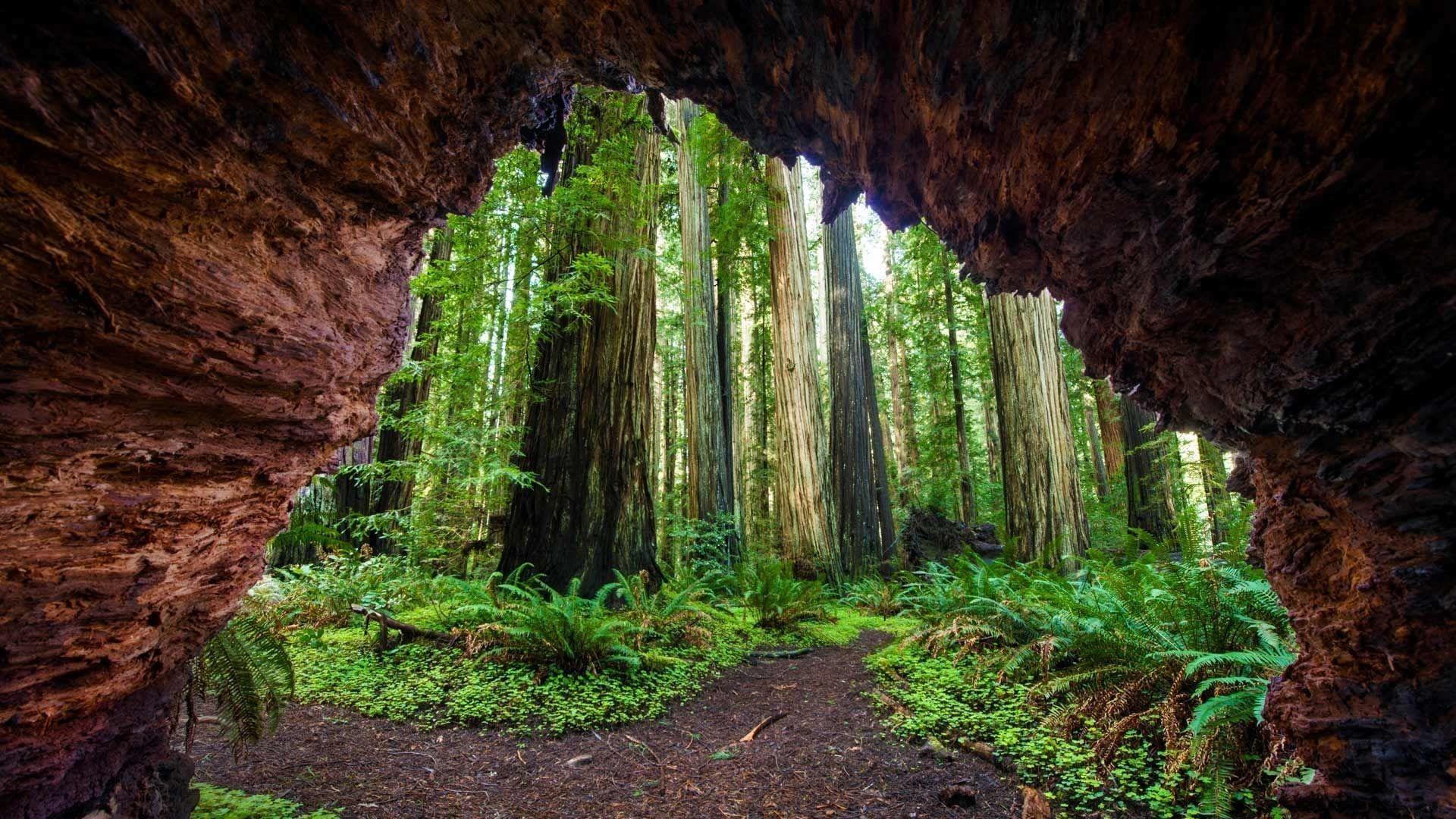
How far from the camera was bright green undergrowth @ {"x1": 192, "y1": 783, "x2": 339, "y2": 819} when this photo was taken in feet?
7.29

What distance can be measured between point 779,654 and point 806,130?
4.63 m

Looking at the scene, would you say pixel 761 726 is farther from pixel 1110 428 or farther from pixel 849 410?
pixel 1110 428

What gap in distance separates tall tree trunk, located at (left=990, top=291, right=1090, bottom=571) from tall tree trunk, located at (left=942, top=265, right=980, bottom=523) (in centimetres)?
571

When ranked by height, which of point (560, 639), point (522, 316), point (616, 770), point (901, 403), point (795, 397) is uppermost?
point (901, 403)

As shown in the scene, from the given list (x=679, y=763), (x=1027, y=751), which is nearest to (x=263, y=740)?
(x=679, y=763)

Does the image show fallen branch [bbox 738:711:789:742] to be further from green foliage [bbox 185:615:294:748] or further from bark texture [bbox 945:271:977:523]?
bark texture [bbox 945:271:977:523]

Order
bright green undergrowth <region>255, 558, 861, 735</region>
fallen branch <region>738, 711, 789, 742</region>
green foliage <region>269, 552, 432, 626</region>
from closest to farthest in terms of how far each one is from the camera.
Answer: fallen branch <region>738, 711, 789, 742</region> < bright green undergrowth <region>255, 558, 861, 735</region> < green foliage <region>269, 552, 432, 626</region>

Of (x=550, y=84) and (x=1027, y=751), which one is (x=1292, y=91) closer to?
(x=550, y=84)

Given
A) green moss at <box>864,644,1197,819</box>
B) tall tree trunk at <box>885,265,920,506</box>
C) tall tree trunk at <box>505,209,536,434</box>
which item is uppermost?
tall tree trunk at <box>885,265,920,506</box>

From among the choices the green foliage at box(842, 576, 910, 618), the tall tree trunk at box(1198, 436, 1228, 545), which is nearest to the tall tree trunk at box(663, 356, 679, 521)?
the green foliage at box(842, 576, 910, 618)

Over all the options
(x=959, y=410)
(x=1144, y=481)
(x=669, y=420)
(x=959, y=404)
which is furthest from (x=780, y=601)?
(x=669, y=420)

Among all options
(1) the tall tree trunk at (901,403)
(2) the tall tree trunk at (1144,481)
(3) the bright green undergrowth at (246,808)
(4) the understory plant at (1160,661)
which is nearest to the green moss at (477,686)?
(3) the bright green undergrowth at (246,808)

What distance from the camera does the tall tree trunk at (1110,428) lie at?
12250 mm

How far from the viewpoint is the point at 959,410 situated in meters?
→ 13.9
